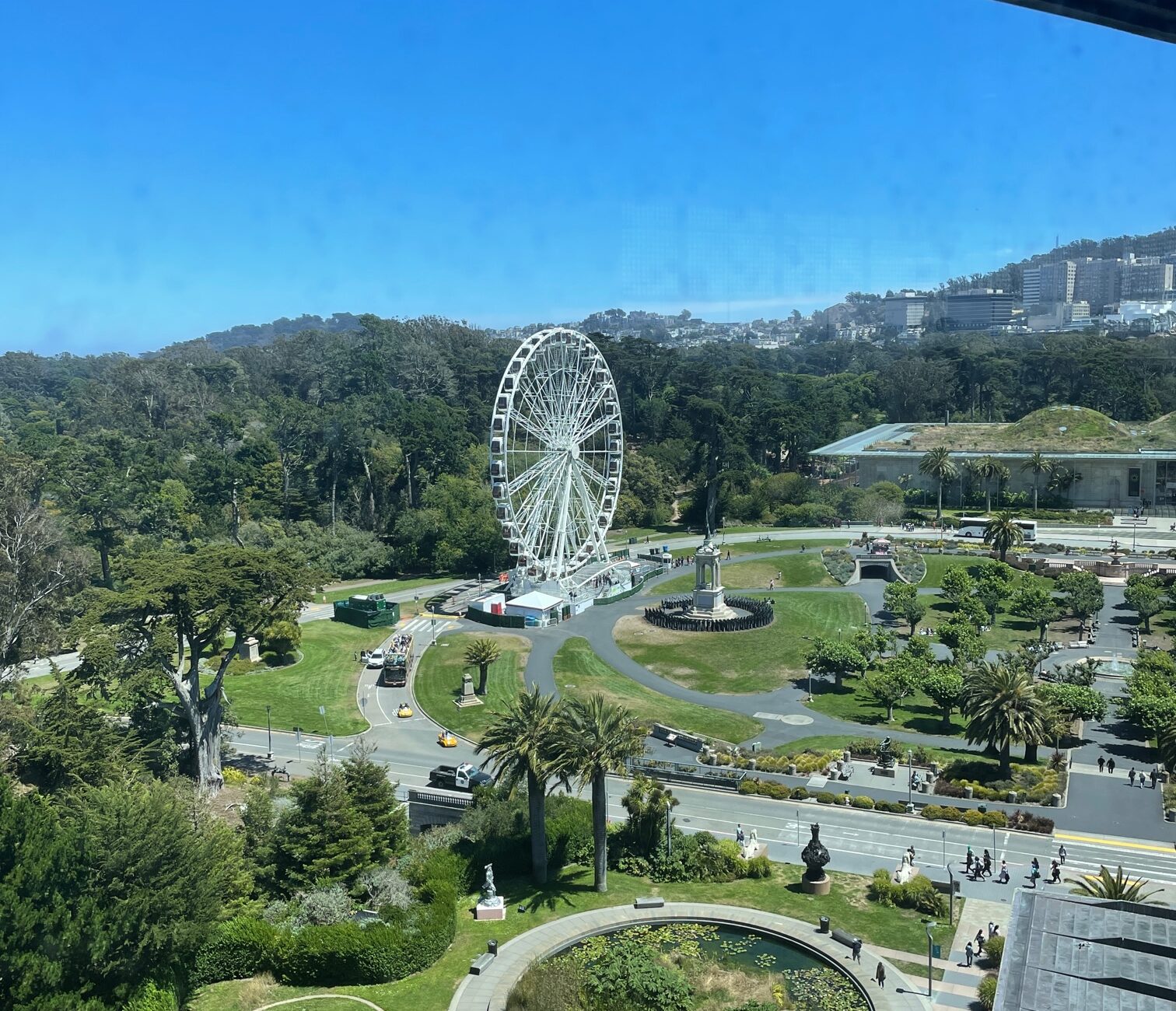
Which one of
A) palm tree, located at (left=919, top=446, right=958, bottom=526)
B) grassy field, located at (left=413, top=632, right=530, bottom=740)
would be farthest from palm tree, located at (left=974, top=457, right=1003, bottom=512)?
grassy field, located at (left=413, top=632, right=530, bottom=740)

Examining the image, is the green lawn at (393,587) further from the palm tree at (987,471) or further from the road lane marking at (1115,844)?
the road lane marking at (1115,844)

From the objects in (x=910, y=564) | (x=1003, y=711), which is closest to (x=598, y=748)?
(x=1003, y=711)

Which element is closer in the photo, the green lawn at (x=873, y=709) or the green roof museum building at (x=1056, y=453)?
the green lawn at (x=873, y=709)

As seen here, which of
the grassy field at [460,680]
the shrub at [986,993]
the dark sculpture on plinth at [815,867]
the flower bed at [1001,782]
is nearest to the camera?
the shrub at [986,993]

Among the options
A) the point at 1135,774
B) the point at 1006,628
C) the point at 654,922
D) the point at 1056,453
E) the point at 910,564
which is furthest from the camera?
the point at 1056,453

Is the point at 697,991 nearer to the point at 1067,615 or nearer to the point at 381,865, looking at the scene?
the point at 381,865

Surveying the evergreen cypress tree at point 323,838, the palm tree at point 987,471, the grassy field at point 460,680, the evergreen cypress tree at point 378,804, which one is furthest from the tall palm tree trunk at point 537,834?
the palm tree at point 987,471

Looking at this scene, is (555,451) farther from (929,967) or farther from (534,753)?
(929,967)
